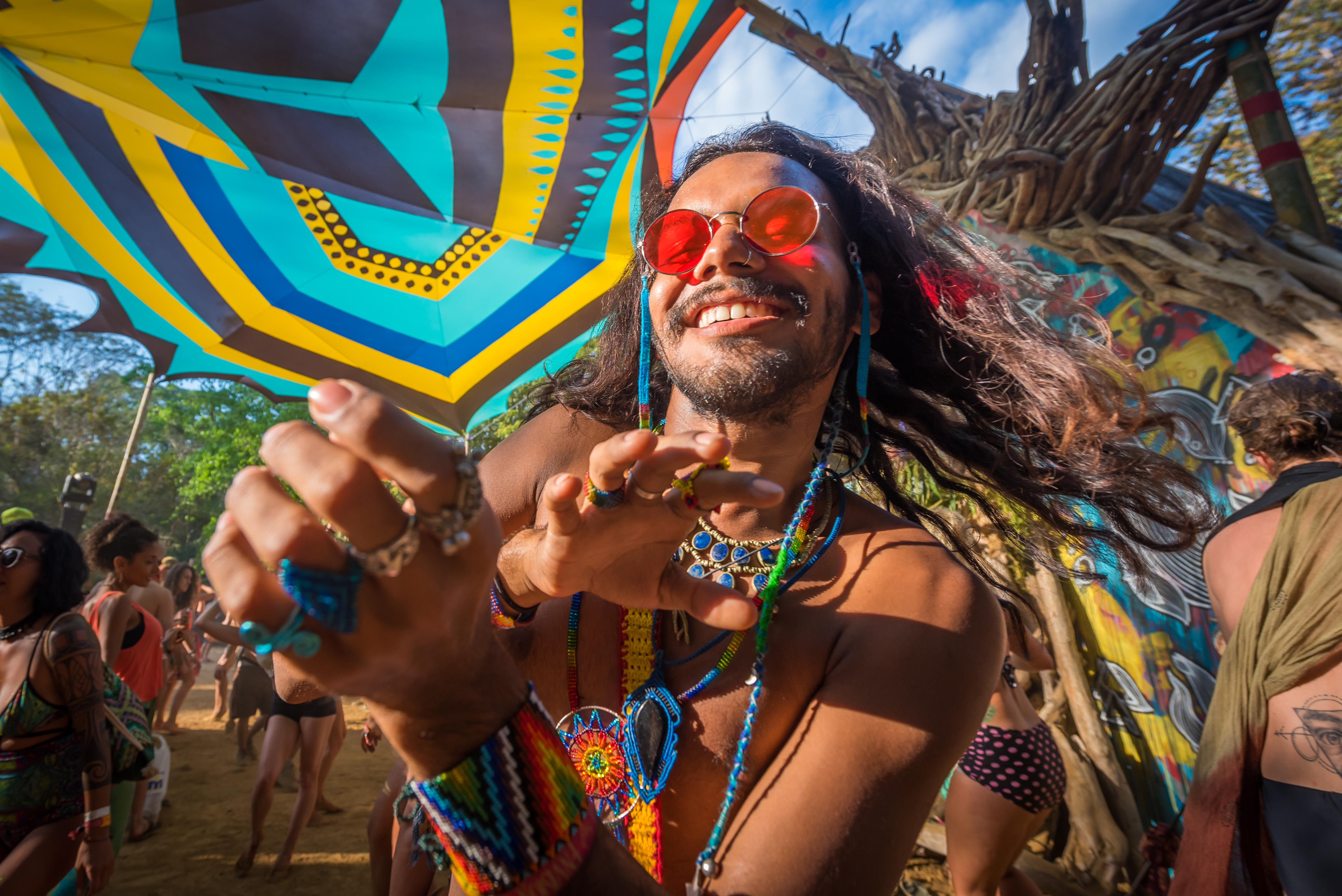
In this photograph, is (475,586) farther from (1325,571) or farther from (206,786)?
(206,786)

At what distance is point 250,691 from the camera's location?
733 cm

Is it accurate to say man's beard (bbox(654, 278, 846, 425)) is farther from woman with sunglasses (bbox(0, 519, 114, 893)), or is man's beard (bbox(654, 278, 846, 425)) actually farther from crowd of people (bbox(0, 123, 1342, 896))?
woman with sunglasses (bbox(0, 519, 114, 893))

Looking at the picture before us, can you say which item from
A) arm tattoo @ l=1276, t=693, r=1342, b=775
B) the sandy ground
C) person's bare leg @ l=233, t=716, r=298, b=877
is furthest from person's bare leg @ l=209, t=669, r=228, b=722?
arm tattoo @ l=1276, t=693, r=1342, b=775

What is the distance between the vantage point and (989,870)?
130 inches

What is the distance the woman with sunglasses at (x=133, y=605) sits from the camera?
5.15m

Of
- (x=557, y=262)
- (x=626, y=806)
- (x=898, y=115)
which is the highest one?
(x=898, y=115)

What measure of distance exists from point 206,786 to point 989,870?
7674mm

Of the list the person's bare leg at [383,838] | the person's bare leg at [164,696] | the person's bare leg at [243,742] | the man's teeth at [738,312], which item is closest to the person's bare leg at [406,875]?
the person's bare leg at [383,838]

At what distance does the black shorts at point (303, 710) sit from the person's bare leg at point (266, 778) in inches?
1.5

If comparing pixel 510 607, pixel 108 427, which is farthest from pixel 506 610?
pixel 108 427

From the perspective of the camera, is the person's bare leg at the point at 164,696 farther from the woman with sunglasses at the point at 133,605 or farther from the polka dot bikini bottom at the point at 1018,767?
the polka dot bikini bottom at the point at 1018,767

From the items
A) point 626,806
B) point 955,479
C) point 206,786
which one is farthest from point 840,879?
point 206,786

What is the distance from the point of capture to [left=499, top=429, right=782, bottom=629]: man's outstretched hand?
1012 mm

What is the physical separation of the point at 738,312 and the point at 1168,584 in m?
4.27
